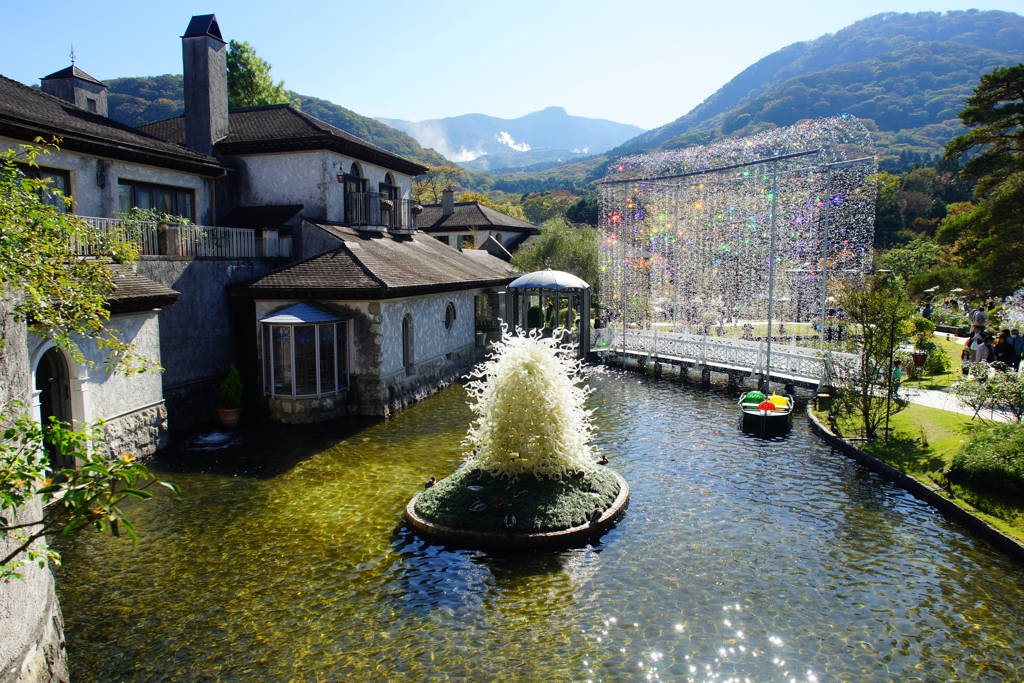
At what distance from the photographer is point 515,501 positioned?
11086mm

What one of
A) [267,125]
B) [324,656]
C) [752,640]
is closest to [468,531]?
[324,656]

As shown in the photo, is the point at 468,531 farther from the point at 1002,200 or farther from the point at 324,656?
the point at 1002,200

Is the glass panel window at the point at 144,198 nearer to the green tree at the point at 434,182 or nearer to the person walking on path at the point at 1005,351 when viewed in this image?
the person walking on path at the point at 1005,351

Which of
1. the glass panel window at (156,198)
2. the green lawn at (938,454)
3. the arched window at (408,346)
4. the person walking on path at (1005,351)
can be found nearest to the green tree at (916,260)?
the person walking on path at (1005,351)

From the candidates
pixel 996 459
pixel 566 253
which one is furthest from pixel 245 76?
pixel 996 459

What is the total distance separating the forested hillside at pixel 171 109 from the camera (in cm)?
11419

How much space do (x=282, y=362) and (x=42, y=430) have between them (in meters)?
12.8

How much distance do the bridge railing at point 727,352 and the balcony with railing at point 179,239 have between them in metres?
16.6

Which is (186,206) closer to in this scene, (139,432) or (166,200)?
(166,200)

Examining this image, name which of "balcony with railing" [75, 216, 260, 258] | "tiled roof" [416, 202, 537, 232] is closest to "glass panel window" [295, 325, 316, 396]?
"balcony with railing" [75, 216, 260, 258]

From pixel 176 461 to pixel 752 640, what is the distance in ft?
42.8

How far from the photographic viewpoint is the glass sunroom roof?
17.9 metres

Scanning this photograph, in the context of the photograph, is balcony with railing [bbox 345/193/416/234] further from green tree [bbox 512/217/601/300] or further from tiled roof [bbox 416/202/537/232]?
tiled roof [bbox 416/202/537/232]

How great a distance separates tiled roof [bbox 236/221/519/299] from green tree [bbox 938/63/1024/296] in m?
18.9
